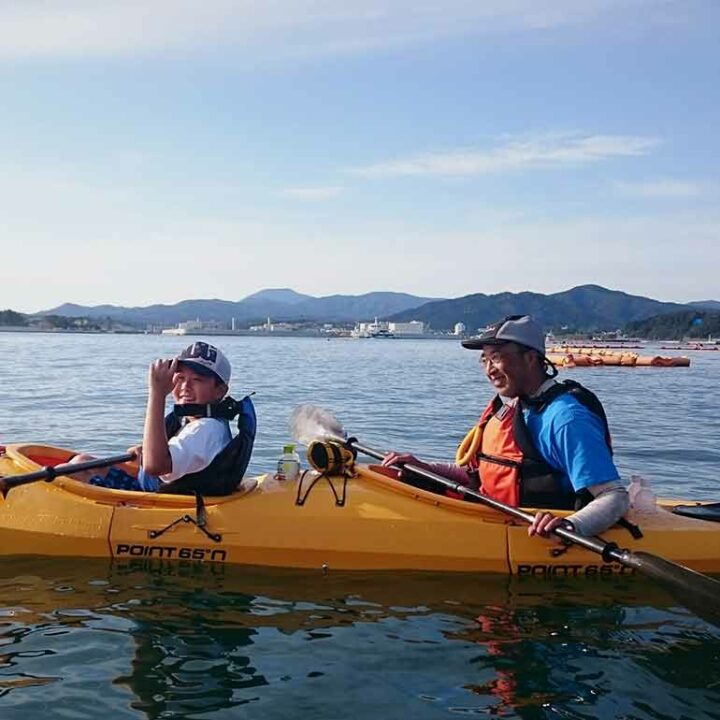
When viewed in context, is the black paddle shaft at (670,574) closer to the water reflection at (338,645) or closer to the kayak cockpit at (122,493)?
the water reflection at (338,645)

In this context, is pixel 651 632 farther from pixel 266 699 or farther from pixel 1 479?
pixel 1 479

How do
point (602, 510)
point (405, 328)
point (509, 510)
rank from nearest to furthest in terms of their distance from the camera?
point (602, 510)
point (509, 510)
point (405, 328)

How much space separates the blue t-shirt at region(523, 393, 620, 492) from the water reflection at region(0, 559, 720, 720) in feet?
2.93

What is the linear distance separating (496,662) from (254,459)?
7852 mm

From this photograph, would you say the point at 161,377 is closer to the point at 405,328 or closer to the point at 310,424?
the point at 310,424

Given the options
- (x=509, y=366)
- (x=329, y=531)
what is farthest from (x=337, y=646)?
(x=509, y=366)

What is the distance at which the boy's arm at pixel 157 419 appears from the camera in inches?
210

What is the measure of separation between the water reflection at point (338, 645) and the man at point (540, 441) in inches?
24.8

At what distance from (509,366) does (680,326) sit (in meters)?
162

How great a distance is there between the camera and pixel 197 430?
590 centimetres

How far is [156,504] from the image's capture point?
6371 mm

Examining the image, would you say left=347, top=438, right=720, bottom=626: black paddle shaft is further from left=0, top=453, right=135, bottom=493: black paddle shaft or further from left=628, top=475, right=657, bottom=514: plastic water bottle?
left=0, top=453, right=135, bottom=493: black paddle shaft

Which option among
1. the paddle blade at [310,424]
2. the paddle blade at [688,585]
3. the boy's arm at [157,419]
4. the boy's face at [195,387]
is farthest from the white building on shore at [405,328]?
the paddle blade at [688,585]

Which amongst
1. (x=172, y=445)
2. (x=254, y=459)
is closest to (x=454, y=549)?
(x=172, y=445)
